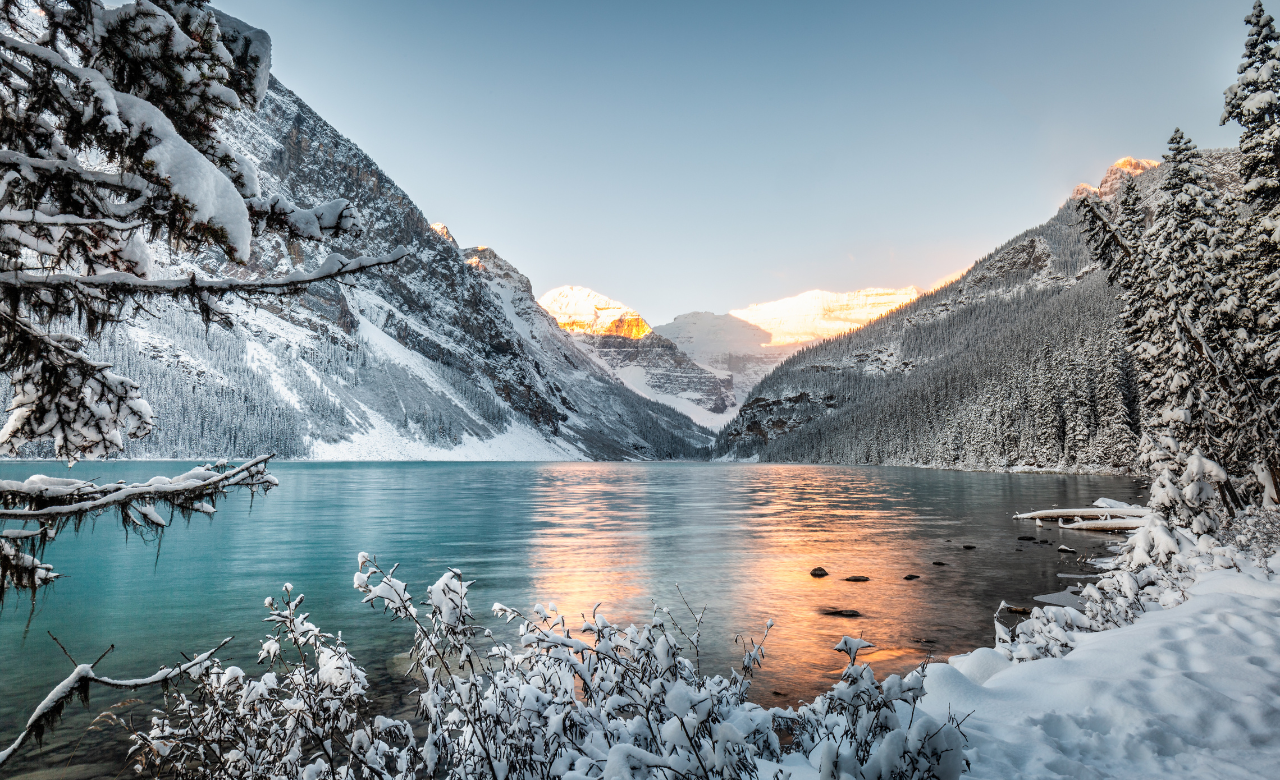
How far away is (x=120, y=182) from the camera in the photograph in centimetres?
373

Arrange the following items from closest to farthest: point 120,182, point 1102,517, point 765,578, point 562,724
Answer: point 120,182, point 562,724, point 765,578, point 1102,517

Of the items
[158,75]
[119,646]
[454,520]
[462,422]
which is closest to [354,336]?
[462,422]

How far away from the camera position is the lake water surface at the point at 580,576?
13656mm

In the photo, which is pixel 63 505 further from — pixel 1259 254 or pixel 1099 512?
pixel 1099 512

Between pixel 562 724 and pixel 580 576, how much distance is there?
1772 cm

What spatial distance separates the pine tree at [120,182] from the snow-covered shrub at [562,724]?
5.30ft

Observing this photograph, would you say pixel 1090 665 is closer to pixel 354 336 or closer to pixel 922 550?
pixel 922 550

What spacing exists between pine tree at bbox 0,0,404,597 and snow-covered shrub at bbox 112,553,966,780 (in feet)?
5.30

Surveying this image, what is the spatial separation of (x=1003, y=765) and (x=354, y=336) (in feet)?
651

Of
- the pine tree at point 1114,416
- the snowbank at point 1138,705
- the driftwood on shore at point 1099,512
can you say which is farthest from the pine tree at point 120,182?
the pine tree at point 1114,416

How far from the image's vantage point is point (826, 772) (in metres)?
3.69

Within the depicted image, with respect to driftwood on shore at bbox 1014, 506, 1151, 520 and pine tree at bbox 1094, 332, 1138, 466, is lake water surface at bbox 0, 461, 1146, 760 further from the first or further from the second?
pine tree at bbox 1094, 332, 1138, 466

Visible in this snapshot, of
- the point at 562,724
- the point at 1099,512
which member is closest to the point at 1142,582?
the point at 562,724

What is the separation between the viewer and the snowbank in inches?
202
